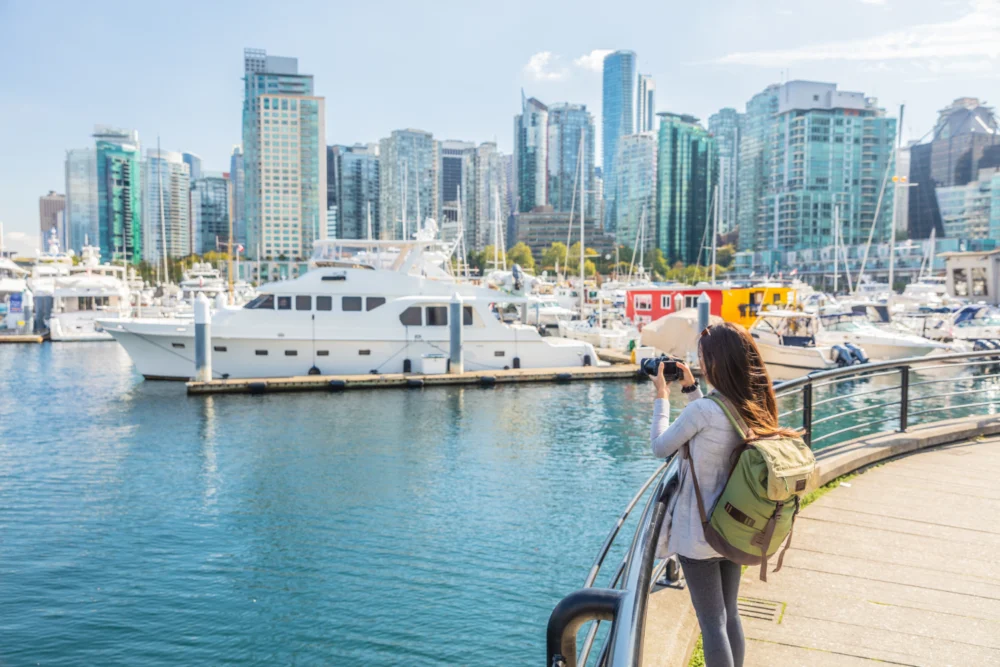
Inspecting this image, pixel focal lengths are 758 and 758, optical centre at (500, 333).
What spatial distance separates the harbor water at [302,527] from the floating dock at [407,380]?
2347mm

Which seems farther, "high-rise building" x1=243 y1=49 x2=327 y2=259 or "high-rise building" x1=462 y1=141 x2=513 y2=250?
"high-rise building" x1=462 y1=141 x2=513 y2=250

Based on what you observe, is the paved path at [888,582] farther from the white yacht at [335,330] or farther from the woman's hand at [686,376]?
the white yacht at [335,330]

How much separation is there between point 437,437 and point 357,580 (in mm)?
9072

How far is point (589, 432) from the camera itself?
19406mm

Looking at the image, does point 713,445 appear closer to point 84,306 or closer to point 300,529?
point 300,529

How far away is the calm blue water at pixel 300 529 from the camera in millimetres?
8445

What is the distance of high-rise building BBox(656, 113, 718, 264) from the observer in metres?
148

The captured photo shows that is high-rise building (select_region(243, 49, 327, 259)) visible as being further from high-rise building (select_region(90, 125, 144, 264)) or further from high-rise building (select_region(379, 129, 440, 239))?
high-rise building (select_region(90, 125, 144, 264))

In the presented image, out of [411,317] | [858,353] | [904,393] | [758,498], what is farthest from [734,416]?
[858,353]

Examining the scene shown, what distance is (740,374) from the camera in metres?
3.04

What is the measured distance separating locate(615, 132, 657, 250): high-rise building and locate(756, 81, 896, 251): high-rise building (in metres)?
24.4

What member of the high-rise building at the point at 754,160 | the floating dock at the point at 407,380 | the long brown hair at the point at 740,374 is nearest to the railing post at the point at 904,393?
the long brown hair at the point at 740,374

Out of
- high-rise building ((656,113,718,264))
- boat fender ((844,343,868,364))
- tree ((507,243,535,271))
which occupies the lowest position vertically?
boat fender ((844,343,868,364))

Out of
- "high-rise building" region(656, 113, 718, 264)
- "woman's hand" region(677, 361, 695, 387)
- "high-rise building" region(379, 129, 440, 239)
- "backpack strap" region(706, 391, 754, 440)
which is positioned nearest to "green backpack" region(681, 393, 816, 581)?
"backpack strap" region(706, 391, 754, 440)
